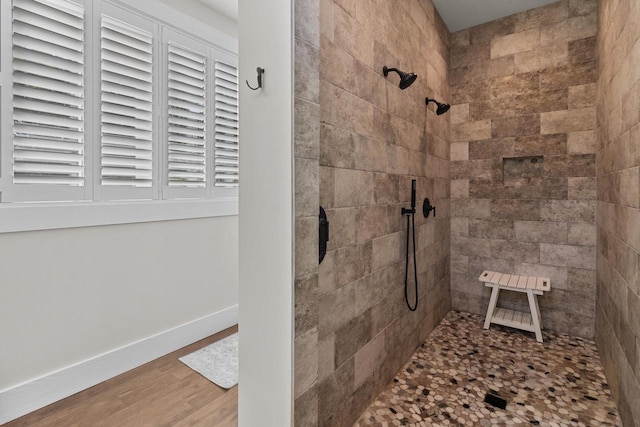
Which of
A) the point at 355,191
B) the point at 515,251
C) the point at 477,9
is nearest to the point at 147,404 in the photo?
the point at 355,191

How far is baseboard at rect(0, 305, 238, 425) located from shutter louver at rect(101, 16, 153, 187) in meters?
1.15

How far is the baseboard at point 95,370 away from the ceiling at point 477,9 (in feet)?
10.9

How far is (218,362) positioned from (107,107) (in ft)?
6.26

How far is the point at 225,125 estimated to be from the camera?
118 inches

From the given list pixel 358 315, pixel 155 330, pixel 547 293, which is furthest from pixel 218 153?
pixel 547 293

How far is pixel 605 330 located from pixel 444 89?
226 cm

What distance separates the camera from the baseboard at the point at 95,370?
5.86 ft

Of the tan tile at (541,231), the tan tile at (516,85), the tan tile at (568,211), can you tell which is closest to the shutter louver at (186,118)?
the tan tile at (516,85)

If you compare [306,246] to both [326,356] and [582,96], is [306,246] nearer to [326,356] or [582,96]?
[326,356]

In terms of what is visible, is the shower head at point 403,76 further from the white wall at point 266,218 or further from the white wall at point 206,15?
the white wall at point 206,15

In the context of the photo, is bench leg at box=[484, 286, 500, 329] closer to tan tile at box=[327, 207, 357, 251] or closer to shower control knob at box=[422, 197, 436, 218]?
shower control knob at box=[422, 197, 436, 218]

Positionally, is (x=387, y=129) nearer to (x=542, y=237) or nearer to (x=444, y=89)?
(x=444, y=89)

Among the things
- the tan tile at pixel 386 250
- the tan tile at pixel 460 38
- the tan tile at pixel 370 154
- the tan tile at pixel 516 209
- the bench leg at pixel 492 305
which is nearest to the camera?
the tan tile at pixel 370 154

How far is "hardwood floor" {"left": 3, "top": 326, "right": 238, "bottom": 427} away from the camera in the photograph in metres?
1.76
